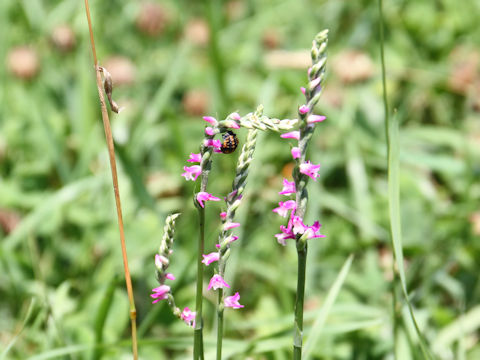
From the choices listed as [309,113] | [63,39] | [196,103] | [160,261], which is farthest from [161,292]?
[63,39]

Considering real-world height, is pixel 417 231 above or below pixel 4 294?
above

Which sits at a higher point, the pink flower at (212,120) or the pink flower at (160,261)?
the pink flower at (212,120)

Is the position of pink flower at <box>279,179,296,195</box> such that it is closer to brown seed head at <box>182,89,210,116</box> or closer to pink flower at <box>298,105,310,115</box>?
pink flower at <box>298,105,310,115</box>

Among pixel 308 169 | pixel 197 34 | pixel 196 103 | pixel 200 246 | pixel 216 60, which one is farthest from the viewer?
pixel 197 34

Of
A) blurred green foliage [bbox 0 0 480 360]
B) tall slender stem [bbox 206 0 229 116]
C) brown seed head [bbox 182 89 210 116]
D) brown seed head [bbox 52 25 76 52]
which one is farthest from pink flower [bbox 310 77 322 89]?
brown seed head [bbox 52 25 76 52]

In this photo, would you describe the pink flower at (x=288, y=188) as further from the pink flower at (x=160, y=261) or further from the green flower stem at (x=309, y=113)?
the pink flower at (x=160, y=261)

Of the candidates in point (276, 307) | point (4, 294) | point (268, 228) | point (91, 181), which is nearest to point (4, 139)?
point (91, 181)

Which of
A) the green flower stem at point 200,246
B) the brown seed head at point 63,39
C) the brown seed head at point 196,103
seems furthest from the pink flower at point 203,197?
the brown seed head at point 63,39

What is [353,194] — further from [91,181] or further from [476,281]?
[91,181]

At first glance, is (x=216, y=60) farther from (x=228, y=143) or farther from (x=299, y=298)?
(x=299, y=298)
